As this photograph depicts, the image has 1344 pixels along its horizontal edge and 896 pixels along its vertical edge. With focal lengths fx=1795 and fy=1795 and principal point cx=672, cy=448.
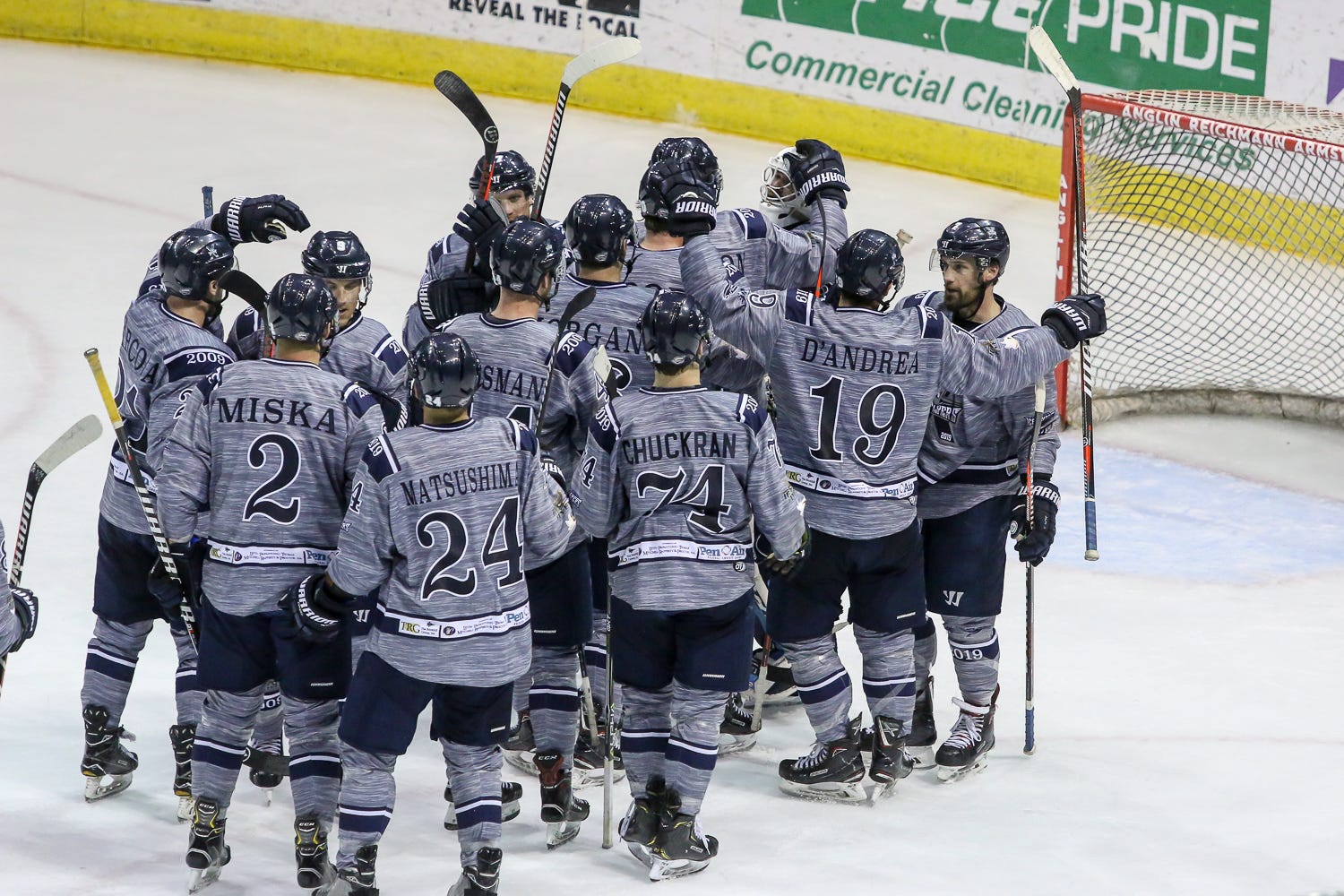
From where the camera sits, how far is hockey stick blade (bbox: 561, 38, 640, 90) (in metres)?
6.05

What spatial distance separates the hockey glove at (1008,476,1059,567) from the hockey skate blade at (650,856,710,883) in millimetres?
1359

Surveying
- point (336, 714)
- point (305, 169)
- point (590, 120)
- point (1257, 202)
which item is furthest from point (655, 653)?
point (590, 120)

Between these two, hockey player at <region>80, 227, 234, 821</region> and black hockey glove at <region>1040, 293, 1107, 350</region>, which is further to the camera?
black hockey glove at <region>1040, 293, 1107, 350</region>

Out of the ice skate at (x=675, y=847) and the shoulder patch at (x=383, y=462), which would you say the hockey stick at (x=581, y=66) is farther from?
the ice skate at (x=675, y=847)

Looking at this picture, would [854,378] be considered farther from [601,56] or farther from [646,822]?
[601,56]

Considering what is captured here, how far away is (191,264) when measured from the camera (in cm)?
478

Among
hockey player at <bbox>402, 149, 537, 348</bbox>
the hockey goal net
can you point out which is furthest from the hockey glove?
the hockey goal net

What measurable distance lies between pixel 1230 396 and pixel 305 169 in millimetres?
5381

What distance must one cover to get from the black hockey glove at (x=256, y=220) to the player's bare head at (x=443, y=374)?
4.10 feet

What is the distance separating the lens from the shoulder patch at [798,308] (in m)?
4.90

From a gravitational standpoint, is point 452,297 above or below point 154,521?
above

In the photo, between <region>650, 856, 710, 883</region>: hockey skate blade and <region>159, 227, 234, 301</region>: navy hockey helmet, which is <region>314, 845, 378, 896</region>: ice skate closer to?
<region>650, 856, 710, 883</region>: hockey skate blade

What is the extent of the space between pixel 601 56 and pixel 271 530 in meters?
2.48

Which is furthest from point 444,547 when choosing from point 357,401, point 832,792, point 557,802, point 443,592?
point 832,792
